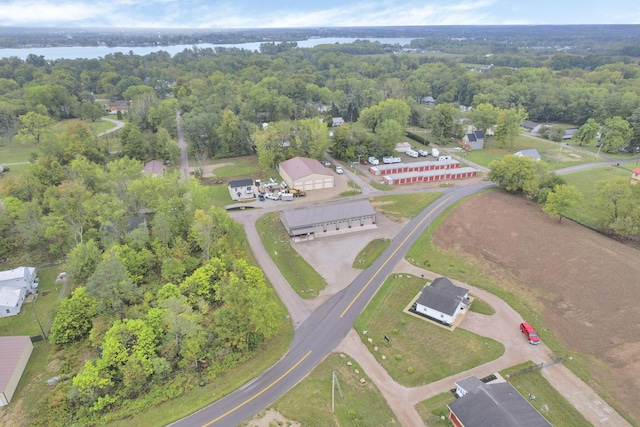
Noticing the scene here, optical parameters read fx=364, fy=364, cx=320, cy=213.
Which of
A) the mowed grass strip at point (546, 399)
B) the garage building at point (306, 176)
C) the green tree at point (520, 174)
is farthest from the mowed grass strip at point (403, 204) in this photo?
the mowed grass strip at point (546, 399)

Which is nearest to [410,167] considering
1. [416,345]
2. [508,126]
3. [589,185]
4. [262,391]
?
[508,126]

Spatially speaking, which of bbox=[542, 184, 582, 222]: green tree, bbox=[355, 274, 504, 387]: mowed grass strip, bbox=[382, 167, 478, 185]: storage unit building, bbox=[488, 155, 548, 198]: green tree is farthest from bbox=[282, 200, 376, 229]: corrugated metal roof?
bbox=[488, 155, 548, 198]: green tree

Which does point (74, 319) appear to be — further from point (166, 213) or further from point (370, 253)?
point (370, 253)

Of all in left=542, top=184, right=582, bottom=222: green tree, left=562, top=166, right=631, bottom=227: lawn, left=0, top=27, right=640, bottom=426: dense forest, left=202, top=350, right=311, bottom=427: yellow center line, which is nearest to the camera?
left=202, top=350, right=311, bottom=427: yellow center line

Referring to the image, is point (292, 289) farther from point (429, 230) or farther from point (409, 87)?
point (409, 87)

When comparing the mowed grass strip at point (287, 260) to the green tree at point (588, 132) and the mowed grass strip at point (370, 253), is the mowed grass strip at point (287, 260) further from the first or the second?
the green tree at point (588, 132)

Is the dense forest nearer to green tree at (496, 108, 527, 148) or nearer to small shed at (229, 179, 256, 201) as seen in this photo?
green tree at (496, 108, 527, 148)
